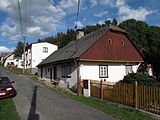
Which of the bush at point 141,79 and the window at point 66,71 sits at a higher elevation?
the window at point 66,71

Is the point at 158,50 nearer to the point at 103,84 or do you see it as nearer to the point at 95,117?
the point at 103,84

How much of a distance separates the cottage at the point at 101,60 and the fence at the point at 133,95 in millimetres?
3889

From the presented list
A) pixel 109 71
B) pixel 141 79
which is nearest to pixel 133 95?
pixel 141 79

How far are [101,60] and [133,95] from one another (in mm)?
7841

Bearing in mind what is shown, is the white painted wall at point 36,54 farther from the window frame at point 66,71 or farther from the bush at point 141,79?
the bush at point 141,79

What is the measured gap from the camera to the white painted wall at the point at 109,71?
14555 millimetres

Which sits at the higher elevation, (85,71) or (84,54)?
(84,54)

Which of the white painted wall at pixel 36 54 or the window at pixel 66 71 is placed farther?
the white painted wall at pixel 36 54

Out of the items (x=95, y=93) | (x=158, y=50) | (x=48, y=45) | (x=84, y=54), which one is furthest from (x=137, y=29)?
(x=95, y=93)

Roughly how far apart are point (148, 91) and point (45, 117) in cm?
492

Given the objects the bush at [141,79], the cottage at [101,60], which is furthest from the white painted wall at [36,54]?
the bush at [141,79]

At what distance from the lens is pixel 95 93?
10.7m

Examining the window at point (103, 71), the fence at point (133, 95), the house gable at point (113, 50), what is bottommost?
the fence at point (133, 95)

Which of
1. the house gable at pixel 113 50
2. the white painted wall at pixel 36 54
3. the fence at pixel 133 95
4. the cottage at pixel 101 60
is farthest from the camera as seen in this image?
the white painted wall at pixel 36 54
